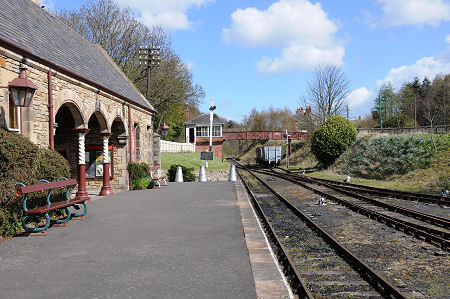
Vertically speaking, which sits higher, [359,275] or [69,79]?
[69,79]

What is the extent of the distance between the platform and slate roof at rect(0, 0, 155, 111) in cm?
411

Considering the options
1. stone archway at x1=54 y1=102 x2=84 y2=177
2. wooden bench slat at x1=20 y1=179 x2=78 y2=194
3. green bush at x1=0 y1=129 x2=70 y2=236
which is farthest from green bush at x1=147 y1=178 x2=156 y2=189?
green bush at x1=0 y1=129 x2=70 y2=236

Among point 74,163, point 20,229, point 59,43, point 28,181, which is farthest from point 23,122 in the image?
point 74,163

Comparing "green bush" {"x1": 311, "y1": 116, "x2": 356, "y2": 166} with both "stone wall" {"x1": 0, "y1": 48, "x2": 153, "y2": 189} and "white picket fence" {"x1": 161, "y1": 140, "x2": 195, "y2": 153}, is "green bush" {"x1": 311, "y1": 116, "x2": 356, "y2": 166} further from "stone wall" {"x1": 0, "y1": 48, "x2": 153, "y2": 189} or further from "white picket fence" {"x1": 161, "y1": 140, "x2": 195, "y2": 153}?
"white picket fence" {"x1": 161, "y1": 140, "x2": 195, "y2": 153}

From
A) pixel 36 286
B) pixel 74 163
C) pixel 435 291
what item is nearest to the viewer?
pixel 36 286

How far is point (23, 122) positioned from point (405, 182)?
59.4 ft

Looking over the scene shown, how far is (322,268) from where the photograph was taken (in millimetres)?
5523

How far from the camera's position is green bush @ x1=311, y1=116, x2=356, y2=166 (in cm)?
2911

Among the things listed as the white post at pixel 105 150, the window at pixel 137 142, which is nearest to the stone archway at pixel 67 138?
the white post at pixel 105 150

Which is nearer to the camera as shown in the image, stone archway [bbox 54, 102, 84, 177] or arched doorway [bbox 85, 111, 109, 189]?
stone archway [bbox 54, 102, 84, 177]

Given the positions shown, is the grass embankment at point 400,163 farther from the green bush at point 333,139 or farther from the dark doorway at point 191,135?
the dark doorway at point 191,135

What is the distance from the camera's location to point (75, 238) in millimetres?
6555

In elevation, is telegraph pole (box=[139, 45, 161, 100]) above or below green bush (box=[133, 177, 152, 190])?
above

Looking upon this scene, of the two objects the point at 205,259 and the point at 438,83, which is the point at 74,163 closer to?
the point at 205,259
